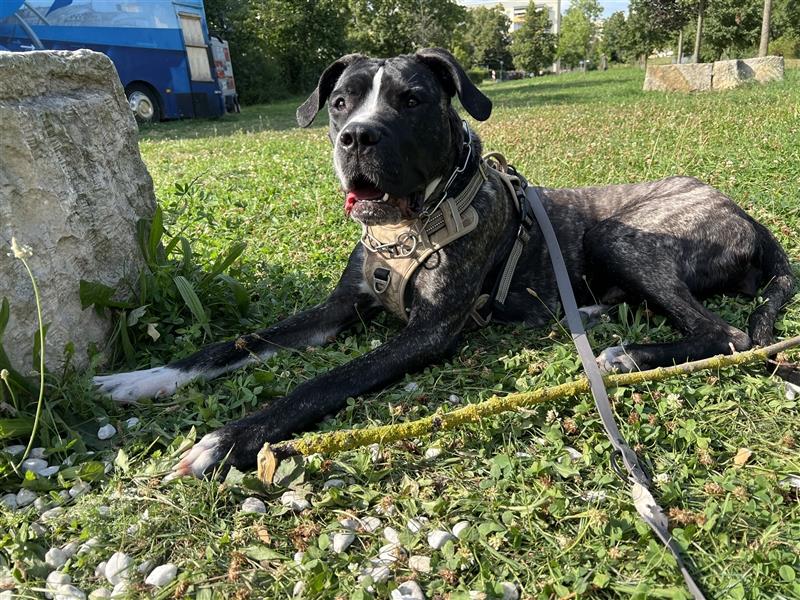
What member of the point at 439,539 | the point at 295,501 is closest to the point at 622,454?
the point at 439,539

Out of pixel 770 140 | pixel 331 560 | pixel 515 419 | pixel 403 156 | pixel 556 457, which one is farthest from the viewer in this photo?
pixel 770 140

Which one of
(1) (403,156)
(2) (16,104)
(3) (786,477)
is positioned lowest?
(3) (786,477)

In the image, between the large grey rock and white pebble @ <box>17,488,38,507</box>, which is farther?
the large grey rock

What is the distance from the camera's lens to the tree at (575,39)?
79.5 m

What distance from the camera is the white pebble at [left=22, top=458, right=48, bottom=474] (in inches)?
97.2

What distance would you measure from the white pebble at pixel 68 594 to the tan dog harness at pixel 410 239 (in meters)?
2.04

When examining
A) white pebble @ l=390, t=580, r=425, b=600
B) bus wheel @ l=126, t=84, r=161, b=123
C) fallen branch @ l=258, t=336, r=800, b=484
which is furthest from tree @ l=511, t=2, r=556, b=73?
white pebble @ l=390, t=580, r=425, b=600

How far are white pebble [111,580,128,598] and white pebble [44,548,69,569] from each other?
9.5 inches

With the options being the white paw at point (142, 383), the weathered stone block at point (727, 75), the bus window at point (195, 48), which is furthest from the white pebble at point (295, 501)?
the bus window at point (195, 48)

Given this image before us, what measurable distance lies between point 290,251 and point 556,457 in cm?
313

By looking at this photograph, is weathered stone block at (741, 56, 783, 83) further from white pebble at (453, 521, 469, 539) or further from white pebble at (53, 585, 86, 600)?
white pebble at (53, 585, 86, 600)

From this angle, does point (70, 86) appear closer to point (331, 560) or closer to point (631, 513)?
point (331, 560)

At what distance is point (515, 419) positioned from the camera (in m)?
→ 2.73

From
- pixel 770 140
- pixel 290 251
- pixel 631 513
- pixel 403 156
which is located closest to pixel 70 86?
pixel 403 156
